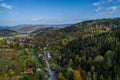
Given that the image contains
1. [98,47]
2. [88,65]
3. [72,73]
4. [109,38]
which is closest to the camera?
[72,73]

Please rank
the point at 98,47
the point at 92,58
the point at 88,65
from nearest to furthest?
1. the point at 88,65
2. the point at 92,58
3. the point at 98,47

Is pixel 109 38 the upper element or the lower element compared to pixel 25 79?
upper

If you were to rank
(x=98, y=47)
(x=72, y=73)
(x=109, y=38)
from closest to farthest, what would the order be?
(x=72, y=73) → (x=98, y=47) → (x=109, y=38)

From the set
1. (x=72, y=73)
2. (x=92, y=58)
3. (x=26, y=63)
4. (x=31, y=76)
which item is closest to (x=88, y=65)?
(x=92, y=58)

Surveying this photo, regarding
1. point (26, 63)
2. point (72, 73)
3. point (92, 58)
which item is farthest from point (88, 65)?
point (26, 63)

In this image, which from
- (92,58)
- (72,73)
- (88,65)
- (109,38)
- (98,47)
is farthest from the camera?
(109,38)

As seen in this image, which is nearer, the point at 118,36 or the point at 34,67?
the point at 34,67

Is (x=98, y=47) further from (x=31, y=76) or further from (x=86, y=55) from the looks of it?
(x=31, y=76)

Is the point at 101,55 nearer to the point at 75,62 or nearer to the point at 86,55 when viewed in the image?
the point at 86,55

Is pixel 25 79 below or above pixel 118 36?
below
